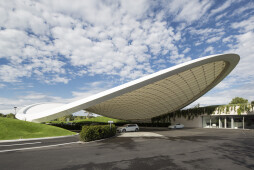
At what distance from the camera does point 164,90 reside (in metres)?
30.2

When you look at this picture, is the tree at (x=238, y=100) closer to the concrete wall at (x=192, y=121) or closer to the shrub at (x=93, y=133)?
the concrete wall at (x=192, y=121)

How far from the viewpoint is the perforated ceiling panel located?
82.3 feet

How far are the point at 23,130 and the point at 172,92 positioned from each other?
26.1 metres

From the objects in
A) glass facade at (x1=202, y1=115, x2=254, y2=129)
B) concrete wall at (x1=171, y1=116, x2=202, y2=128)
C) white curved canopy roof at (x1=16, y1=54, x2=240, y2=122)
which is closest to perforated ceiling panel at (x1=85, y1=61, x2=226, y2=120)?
white curved canopy roof at (x1=16, y1=54, x2=240, y2=122)

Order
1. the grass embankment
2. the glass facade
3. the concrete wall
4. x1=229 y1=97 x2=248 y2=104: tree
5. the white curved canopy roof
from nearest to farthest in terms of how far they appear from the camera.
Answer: the grass embankment
the white curved canopy roof
the glass facade
the concrete wall
x1=229 y1=97 x2=248 y2=104: tree

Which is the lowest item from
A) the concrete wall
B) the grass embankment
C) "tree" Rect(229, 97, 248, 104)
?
the concrete wall

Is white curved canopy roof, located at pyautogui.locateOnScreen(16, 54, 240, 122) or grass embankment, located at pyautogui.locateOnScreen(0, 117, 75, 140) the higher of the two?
white curved canopy roof, located at pyautogui.locateOnScreen(16, 54, 240, 122)

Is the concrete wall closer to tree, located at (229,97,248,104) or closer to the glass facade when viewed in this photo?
the glass facade

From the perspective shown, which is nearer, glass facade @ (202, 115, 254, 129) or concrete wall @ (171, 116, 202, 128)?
glass facade @ (202, 115, 254, 129)

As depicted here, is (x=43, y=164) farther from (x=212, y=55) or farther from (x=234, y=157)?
(x=212, y=55)

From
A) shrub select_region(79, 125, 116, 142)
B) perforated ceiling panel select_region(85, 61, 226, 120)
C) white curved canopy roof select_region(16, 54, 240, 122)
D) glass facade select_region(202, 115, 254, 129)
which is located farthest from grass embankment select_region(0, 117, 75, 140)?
glass facade select_region(202, 115, 254, 129)

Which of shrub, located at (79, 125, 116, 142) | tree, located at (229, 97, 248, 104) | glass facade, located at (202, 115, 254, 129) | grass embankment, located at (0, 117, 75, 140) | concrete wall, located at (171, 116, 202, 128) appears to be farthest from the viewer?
tree, located at (229, 97, 248, 104)

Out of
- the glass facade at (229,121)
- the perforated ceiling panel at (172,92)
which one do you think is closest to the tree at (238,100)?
the glass facade at (229,121)

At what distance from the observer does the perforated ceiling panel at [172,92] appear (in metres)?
25.1
